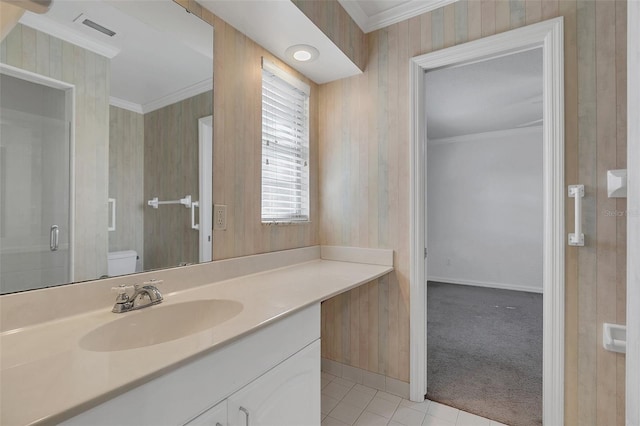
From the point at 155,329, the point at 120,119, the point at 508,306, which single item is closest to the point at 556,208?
the point at 155,329

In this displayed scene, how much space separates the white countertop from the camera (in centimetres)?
55

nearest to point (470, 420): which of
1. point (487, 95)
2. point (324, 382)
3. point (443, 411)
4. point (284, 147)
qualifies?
point (443, 411)

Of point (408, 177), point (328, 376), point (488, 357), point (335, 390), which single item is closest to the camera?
point (408, 177)

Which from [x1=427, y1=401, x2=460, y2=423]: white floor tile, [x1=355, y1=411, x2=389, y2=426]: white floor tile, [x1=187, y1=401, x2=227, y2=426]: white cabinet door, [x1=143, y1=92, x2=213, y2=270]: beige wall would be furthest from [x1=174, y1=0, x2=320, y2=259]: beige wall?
[x1=427, y1=401, x2=460, y2=423]: white floor tile

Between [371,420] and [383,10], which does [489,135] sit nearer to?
[383,10]

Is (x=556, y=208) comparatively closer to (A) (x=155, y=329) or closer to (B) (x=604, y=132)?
(B) (x=604, y=132)

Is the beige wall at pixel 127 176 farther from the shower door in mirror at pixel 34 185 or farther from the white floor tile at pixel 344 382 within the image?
the white floor tile at pixel 344 382

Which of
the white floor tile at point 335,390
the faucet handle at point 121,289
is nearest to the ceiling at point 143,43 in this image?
the faucet handle at point 121,289

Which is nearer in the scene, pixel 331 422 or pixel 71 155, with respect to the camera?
pixel 71 155

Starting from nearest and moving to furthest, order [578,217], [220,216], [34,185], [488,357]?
[34,185], [578,217], [220,216], [488,357]

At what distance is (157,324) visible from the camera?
110 centimetres

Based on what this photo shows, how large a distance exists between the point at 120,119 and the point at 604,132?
214 cm

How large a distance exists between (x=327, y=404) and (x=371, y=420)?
0.94 ft

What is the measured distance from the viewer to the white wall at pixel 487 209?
15.5 feet
